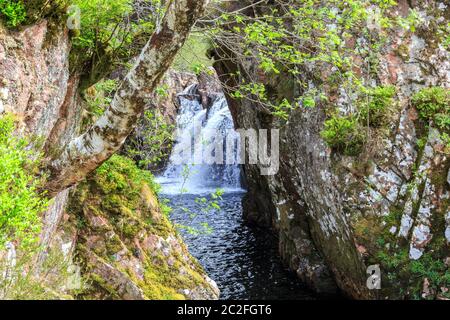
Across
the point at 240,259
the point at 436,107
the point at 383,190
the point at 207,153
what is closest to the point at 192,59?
the point at 383,190

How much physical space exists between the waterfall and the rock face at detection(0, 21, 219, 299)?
45.6ft

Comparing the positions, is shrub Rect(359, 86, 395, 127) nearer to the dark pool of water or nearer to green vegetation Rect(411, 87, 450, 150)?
green vegetation Rect(411, 87, 450, 150)

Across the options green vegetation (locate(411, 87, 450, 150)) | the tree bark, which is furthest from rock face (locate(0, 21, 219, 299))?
green vegetation (locate(411, 87, 450, 150))

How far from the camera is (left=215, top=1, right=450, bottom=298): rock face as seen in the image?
8.15 metres

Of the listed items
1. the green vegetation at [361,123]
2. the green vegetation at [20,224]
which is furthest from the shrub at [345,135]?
the green vegetation at [20,224]

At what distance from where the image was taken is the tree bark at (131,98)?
3947 mm

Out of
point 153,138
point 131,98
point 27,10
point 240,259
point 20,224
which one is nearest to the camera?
point 20,224

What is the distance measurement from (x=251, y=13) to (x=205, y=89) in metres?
14.2

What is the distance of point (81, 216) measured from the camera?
666cm

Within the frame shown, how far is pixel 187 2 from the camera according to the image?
3.83 metres

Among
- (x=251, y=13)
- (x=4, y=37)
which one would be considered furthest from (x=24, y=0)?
(x=251, y=13)

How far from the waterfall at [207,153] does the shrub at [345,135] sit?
12.4m

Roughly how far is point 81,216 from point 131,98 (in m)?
3.36

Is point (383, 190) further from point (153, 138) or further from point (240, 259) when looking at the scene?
point (240, 259)
